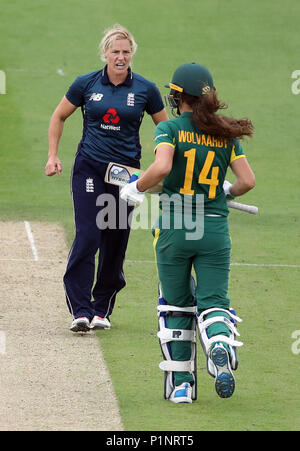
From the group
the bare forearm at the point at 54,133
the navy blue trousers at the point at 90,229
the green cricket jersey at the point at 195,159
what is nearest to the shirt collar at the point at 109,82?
the bare forearm at the point at 54,133

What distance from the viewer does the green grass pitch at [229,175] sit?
7.42 meters

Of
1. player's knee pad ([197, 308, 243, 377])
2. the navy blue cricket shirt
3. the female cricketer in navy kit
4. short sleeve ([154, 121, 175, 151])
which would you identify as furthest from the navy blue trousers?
player's knee pad ([197, 308, 243, 377])

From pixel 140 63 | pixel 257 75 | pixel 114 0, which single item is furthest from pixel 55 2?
pixel 257 75

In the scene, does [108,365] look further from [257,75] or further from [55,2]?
[55,2]

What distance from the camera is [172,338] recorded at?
7.08m

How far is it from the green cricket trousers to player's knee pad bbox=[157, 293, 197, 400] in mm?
27

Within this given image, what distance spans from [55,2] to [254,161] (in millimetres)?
9470

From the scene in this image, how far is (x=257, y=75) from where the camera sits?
2205 centimetres

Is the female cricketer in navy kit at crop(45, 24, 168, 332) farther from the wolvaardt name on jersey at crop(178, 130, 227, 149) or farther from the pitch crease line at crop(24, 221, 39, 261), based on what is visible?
the pitch crease line at crop(24, 221, 39, 261)

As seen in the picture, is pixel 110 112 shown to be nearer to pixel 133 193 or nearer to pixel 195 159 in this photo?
pixel 133 193

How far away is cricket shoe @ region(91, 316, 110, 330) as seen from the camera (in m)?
9.09

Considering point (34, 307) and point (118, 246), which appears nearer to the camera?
point (118, 246)

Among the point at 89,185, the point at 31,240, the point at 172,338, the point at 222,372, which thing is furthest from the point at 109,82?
the point at 31,240

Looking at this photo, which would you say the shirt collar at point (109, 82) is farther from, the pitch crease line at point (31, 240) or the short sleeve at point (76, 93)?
the pitch crease line at point (31, 240)
